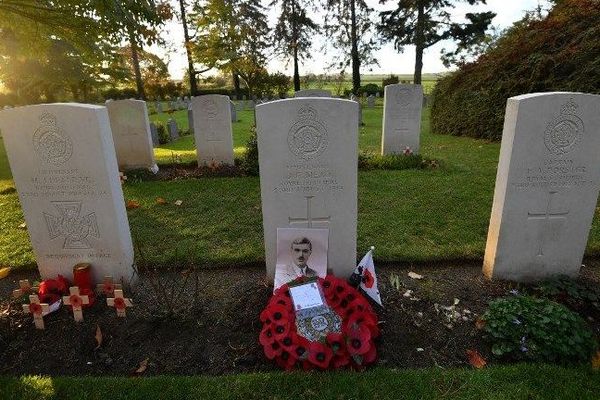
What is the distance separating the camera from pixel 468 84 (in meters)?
12.0

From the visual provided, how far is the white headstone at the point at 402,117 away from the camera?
343 inches

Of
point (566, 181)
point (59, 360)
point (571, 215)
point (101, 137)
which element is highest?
point (101, 137)

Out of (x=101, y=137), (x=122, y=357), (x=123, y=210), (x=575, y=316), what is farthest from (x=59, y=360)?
(x=575, y=316)

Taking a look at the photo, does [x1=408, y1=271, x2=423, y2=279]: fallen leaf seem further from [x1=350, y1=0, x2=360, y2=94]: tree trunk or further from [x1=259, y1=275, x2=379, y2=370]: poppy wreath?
[x1=350, y1=0, x2=360, y2=94]: tree trunk

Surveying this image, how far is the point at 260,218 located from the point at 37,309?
2.84m

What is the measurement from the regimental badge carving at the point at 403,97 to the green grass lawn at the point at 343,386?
730 cm

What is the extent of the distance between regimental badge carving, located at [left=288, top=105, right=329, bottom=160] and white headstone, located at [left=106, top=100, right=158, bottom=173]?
6.00 m

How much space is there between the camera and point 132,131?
8.20 metres

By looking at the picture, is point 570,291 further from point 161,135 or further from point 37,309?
point 161,135

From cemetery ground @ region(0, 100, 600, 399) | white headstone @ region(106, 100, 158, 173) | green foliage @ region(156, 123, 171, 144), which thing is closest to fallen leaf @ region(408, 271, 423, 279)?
cemetery ground @ region(0, 100, 600, 399)

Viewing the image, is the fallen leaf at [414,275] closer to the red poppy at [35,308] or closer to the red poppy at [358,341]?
the red poppy at [358,341]

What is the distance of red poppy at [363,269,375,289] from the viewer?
10.7 feet

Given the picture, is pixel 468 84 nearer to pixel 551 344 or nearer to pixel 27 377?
pixel 551 344

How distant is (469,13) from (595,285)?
24.0m
